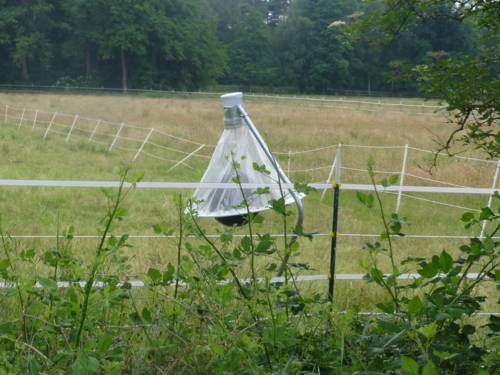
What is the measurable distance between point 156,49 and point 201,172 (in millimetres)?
49961

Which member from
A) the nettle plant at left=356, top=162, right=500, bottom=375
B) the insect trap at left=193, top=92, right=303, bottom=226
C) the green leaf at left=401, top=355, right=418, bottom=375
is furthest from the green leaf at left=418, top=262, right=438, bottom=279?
the insect trap at left=193, top=92, right=303, bottom=226

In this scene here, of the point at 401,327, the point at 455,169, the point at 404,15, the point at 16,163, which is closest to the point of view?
the point at 401,327

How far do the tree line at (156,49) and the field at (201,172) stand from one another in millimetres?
32324

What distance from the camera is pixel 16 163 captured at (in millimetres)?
15695

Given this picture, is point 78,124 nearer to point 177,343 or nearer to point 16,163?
point 16,163

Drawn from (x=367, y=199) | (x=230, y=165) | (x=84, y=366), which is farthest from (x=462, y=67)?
(x=230, y=165)

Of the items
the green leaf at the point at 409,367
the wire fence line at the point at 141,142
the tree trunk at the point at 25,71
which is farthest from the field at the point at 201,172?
the tree trunk at the point at 25,71

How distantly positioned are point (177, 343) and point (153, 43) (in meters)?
62.0

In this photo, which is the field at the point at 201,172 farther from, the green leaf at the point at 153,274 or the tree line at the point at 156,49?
the tree line at the point at 156,49

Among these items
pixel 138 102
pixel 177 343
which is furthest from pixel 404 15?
pixel 138 102

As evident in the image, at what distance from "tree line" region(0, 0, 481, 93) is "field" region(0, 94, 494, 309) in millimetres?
32324

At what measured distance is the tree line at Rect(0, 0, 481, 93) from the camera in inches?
2399

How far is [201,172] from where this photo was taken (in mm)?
14906

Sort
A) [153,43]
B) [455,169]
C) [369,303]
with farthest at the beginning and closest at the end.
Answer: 1. [153,43]
2. [455,169]
3. [369,303]
